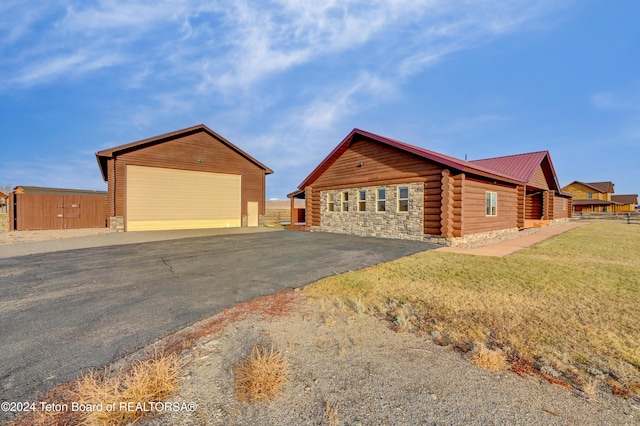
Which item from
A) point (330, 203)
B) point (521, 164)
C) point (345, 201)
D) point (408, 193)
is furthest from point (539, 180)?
point (330, 203)

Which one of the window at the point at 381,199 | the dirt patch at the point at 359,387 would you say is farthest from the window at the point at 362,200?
the dirt patch at the point at 359,387

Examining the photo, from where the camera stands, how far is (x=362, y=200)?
16422mm

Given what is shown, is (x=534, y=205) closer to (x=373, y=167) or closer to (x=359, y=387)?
(x=373, y=167)

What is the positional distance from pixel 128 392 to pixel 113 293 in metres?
3.93

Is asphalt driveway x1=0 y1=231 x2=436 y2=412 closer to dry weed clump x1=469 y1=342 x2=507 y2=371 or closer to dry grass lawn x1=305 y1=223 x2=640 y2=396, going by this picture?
dry grass lawn x1=305 y1=223 x2=640 y2=396

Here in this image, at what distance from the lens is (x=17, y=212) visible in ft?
62.8

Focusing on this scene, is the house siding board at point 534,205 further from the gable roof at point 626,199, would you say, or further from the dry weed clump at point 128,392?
the gable roof at point 626,199

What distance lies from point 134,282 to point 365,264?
19.2 feet

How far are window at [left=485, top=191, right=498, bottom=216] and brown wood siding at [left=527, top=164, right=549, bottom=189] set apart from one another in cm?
735

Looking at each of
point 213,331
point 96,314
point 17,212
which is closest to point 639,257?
point 213,331

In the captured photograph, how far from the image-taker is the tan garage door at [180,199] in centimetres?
1873

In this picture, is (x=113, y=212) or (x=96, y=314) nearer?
(x=96, y=314)

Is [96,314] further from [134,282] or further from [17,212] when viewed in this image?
[17,212]

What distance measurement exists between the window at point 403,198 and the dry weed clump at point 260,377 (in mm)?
12349
